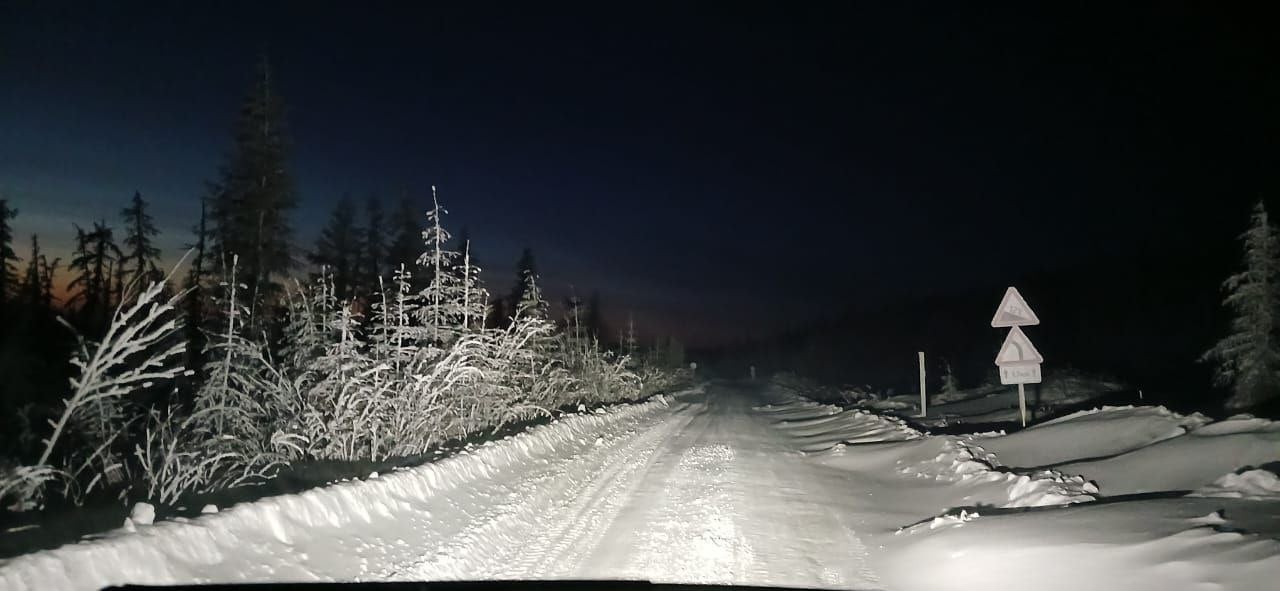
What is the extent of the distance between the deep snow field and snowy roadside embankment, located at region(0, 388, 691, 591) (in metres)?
0.02

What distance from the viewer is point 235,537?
20.8 ft

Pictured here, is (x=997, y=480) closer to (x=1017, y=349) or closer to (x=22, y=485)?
(x=1017, y=349)

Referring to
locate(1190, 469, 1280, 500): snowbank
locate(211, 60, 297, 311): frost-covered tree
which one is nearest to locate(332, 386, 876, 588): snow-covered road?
locate(1190, 469, 1280, 500): snowbank

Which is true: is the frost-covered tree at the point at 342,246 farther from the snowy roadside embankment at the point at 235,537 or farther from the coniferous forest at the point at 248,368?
the snowy roadside embankment at the point at 235,537

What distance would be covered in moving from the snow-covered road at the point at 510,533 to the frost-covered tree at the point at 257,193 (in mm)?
18172

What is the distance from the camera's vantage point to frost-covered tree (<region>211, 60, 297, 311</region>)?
26922 mm

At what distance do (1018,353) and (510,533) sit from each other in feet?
37.9

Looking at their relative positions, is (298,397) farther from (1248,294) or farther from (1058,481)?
(1248,294)

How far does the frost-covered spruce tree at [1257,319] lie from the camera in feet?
64.5

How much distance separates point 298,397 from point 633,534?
5.81 m

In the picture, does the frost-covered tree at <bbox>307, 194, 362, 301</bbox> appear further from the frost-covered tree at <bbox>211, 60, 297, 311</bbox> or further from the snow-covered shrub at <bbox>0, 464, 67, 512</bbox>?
the snow-covered shrub at <bbox>0, 464, 67, 512</bbox>

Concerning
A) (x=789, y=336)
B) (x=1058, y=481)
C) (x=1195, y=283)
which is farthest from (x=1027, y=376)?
(x=789, y=336)

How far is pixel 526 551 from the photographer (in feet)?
24.9

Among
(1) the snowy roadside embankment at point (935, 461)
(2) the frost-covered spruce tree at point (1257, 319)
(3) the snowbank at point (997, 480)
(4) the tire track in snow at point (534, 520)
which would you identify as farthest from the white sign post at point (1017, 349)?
(2) the frost-covered spruce tree at point (1257, 319)
